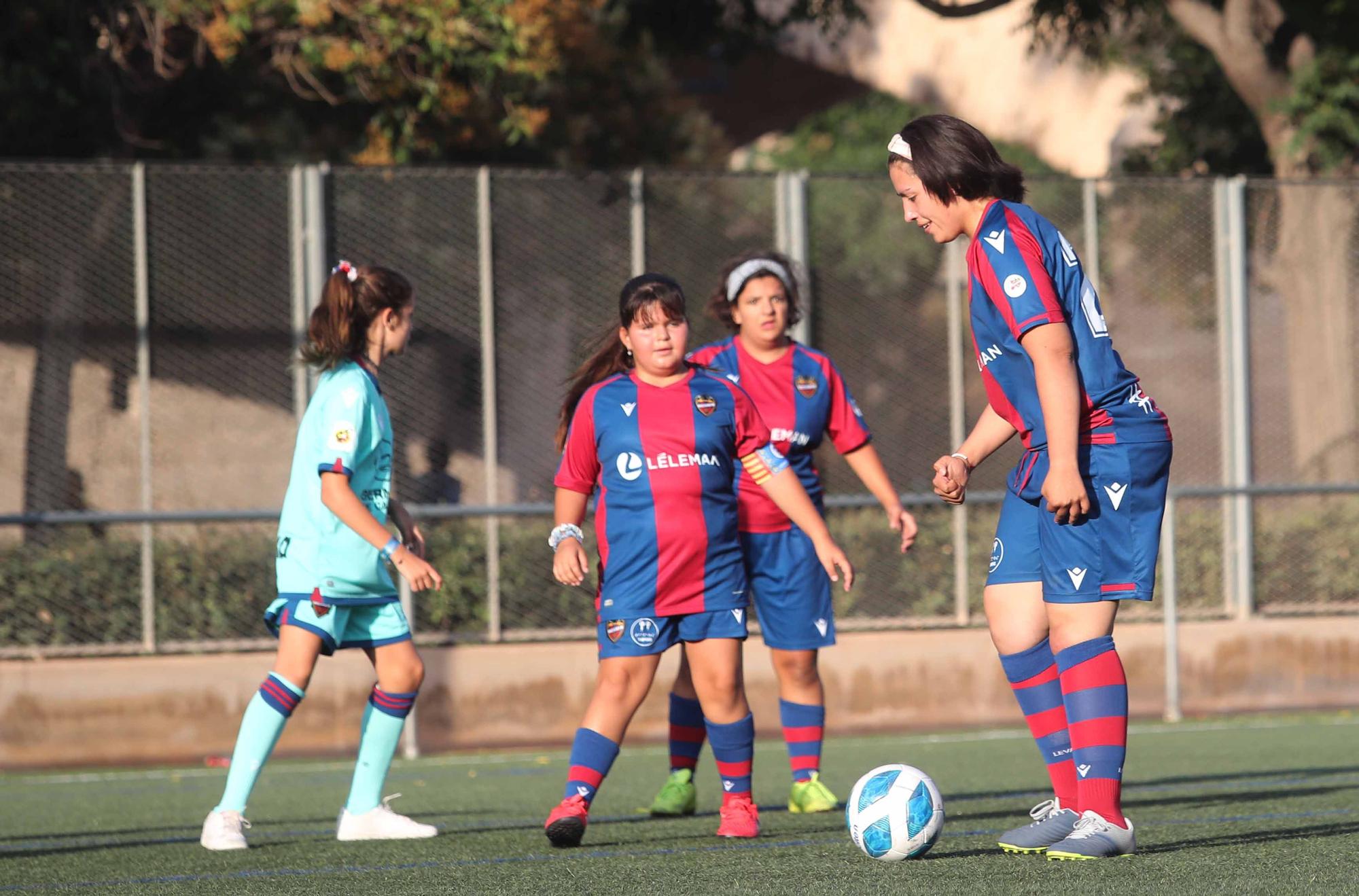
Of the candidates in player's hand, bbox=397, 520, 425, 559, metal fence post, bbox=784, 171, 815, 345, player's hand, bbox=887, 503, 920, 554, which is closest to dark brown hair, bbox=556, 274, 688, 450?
player's hand, bbox=397, 520, 425, 559

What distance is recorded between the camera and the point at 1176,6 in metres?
13.4

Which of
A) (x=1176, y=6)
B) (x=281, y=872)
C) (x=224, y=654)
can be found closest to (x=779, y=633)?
(x=281, y=872)

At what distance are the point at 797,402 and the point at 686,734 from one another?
1.18m

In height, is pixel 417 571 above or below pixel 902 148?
below

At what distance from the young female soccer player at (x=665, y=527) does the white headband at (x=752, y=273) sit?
2.86 ft

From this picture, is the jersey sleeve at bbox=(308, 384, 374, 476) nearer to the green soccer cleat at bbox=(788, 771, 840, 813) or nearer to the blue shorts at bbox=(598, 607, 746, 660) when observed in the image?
the blue shorts at bbox=(598, 607, 746, 660)

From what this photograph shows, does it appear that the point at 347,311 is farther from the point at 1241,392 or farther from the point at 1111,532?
the point at 1241,392

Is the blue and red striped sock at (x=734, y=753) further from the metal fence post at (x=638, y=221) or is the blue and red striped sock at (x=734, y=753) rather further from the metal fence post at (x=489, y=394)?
the metal fence post at (x=638, y=221)

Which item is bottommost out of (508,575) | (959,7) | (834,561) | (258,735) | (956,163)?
(258,735)

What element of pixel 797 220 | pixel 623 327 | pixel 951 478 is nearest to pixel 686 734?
pixel 623 327

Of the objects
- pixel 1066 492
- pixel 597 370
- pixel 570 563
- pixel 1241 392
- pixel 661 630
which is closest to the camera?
pixel 1066 492

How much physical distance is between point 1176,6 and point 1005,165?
9.77 m

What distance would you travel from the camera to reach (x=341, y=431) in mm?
5160

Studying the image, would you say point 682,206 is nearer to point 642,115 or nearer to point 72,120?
point 72,120
